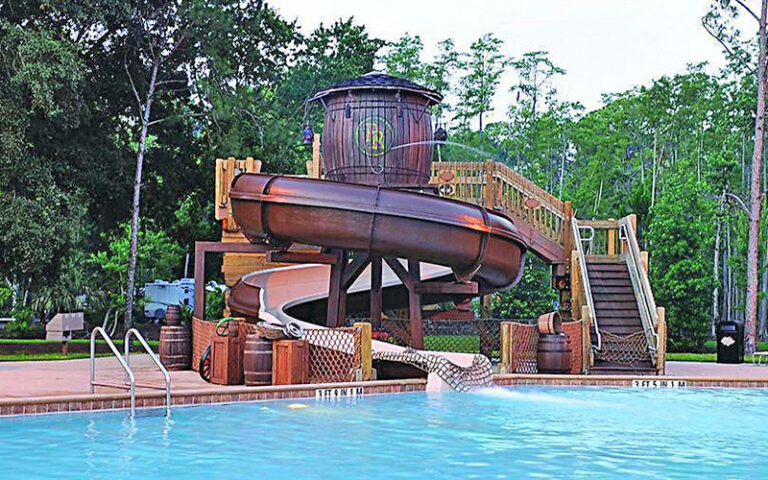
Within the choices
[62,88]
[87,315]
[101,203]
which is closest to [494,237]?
[62,88]

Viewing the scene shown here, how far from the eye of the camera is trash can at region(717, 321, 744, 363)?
17.8 m

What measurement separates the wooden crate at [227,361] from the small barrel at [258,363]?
0.30 meters

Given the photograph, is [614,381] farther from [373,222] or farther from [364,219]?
[364,219]

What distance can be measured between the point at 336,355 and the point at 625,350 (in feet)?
18.2

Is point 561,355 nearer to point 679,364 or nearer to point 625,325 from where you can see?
point 625,325

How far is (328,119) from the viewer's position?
14.8 metres

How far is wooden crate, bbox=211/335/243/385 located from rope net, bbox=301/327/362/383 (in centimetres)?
91

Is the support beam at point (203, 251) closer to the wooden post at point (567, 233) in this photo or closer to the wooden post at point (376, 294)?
the wooden post at point (376, 294)

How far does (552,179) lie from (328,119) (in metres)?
35.8

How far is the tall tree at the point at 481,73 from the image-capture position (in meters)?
44.0

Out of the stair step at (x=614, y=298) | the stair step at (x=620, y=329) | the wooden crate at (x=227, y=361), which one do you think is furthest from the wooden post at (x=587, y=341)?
the wooden crate at (x=227, y=361)

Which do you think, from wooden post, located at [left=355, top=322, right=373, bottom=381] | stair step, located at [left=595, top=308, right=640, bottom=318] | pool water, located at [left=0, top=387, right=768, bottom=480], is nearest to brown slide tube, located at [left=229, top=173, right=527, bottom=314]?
wooden post, located at [left=355, top=322, right=373, bottom=381]

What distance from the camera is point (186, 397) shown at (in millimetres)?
10289

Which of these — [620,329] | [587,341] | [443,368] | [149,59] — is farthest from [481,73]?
[443,368]
